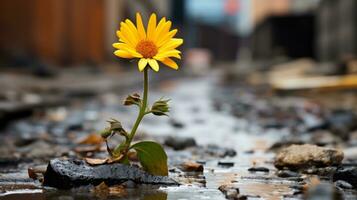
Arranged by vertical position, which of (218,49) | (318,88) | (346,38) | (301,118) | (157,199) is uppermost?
(218,49)

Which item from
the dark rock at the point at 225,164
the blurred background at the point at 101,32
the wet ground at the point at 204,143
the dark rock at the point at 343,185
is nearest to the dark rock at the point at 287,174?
the wet ground at the point at 204,143

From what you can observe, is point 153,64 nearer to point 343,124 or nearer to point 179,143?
point 179,143

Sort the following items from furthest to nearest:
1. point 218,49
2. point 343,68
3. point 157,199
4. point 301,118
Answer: point 218,49 → point 343,68 → point 301,118 → point 157,199

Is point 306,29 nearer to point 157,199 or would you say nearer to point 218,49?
point 157,199

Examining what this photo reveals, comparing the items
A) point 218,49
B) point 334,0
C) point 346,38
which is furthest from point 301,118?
point 218,49

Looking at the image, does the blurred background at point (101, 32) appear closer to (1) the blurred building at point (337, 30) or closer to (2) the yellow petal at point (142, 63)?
(1) the blurred building at point (337, 30)

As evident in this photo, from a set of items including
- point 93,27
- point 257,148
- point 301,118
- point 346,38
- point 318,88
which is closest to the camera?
point 257,148
